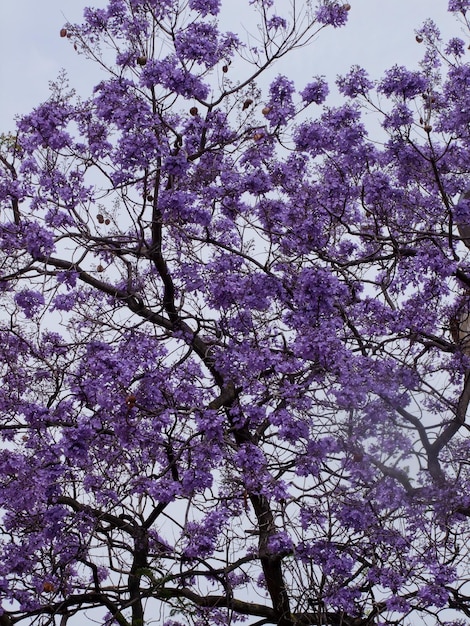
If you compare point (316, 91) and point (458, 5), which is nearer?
point (316, 91)

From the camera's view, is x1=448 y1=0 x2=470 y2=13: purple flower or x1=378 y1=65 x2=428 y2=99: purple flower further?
x1=448 y1=0 x2=470 y2=13: purple flower

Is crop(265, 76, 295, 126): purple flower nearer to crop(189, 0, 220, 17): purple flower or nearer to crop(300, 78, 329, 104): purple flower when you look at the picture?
crop(300, 78, 329, 104): purple flower

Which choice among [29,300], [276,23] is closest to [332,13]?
[276,23]

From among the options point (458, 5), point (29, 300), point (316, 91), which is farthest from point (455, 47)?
point (29, 300)

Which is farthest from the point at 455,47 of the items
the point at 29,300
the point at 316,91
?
the point at 29,300

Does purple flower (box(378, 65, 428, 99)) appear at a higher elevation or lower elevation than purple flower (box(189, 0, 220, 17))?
lower

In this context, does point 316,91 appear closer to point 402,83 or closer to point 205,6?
point 402,83

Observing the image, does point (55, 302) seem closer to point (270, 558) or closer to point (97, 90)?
point (97, 90)

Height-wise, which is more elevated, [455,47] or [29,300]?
[455,47]

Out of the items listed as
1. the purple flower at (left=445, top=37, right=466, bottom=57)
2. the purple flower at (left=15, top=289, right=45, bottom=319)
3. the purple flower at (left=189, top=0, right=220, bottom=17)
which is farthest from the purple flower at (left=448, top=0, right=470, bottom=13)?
the purple flower at (left=15, top=289, right=45, bottom=319)

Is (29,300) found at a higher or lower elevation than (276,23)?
lower

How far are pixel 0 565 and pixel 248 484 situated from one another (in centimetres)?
219

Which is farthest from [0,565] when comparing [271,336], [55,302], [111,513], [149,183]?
[149,183]

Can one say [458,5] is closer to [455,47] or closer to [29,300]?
[455,47]
